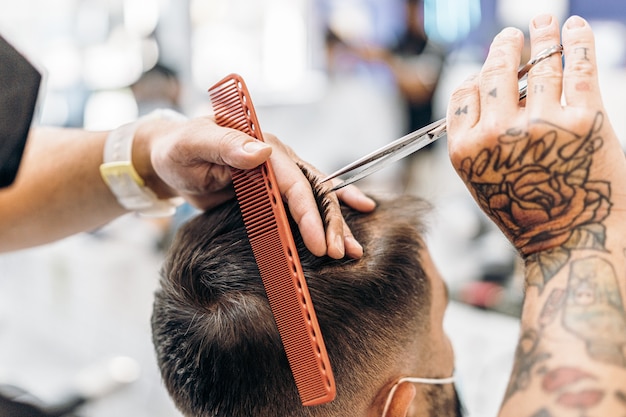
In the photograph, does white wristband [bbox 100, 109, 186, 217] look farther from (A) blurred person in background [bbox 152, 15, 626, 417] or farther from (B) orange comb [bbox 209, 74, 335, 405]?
(B) orange comb [bbox 209, 74, 335, 405]

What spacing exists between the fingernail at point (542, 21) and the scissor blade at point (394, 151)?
0.20m

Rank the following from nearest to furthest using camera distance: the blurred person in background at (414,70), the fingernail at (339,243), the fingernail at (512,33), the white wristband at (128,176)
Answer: the fingernail at (512,33) → the fingernail at (339,243) → the white wristband at (128,176) → the blurred person in background at (414,70)

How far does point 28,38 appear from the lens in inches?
245

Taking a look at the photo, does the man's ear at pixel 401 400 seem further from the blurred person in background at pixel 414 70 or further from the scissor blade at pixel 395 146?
the blurred person in background at pixel 414 70

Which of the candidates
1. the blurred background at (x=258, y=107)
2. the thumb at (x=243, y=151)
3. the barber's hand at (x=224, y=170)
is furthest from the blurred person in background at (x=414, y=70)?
the thumb at (x=243, y=151)

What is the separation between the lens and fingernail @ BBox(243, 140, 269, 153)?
94 centimetres

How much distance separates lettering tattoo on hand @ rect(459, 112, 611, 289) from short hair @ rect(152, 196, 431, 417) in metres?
0.29

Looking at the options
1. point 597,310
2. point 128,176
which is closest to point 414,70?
point 128,176

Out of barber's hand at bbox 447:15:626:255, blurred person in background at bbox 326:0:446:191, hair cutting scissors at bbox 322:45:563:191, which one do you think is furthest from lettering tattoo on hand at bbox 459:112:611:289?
blurred person in background at bbox 326:0:446:191

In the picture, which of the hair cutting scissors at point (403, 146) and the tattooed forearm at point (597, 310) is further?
the hair cutting scissors at point (403, 146)

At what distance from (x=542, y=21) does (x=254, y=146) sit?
449 mm

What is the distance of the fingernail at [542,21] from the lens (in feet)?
2.90

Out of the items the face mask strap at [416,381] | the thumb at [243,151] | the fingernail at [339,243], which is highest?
the thumb at [243,151]

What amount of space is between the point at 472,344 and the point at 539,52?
1.37 metres
